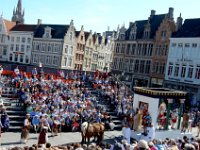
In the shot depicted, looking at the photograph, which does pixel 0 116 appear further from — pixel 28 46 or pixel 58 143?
pixel 28 46

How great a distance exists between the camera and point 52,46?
58500 mm

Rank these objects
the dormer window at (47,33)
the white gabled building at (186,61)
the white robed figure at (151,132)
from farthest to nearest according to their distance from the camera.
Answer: the dormer window at (47,33), the white gabled building at (186,61), the white robed figure at (151,132)

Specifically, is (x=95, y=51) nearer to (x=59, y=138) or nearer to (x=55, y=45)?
(x=55, y=45)

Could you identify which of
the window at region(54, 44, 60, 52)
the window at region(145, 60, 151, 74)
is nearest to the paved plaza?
the window at region(145, 60, 151, 74)

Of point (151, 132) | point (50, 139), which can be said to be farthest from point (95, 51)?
point (50, 139)

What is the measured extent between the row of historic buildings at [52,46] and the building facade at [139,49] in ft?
26.4

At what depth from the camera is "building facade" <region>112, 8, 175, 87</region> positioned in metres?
47.9

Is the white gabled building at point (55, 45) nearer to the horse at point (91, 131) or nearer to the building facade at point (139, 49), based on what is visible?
the building facade at point (139, 49)

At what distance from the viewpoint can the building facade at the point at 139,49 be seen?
47906mm

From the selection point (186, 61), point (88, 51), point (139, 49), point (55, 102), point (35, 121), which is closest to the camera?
point (35, 121)

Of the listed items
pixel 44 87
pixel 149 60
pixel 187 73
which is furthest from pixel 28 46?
pixel 44 87

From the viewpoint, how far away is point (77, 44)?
6056 centimetres

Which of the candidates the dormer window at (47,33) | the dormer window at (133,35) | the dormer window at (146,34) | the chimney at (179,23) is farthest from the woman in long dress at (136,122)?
the dormer window at (47,33)

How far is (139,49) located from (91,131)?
3323 cm
